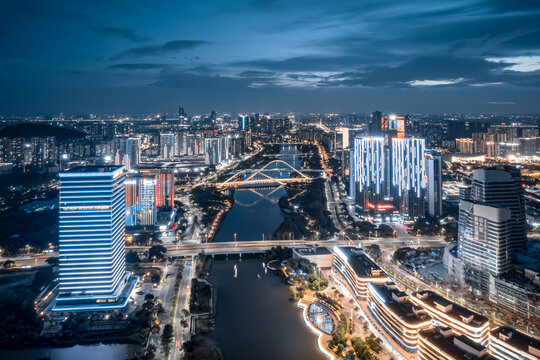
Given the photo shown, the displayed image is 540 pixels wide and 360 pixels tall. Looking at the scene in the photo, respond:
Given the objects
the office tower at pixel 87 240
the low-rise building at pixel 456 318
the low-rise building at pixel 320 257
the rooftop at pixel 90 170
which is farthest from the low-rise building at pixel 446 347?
the rooftop at pixel 90 170

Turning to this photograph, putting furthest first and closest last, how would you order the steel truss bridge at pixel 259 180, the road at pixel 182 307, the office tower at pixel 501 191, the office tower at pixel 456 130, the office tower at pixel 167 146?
the office tower at pixel 456 130, the office tower at pixel 167 146, the steel truss bridge at pixel 259 180, the office tower at pixel 501 191, the road at pixel 182 307

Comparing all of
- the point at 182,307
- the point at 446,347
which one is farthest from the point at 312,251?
the point at 446,347

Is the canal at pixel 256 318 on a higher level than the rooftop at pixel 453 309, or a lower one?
lower

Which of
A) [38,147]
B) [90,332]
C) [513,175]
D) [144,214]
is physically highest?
[38,147]

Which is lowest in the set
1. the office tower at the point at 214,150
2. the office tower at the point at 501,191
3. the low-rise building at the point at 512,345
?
the low-rise building at the point at 512,345

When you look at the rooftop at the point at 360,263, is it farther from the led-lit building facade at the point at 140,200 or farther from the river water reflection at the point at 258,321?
the led-lit building facade at the point at 140,200

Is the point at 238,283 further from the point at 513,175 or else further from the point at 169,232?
the point at 513,175

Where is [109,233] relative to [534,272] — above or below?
above

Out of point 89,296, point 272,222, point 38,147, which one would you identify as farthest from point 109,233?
point 38,147
